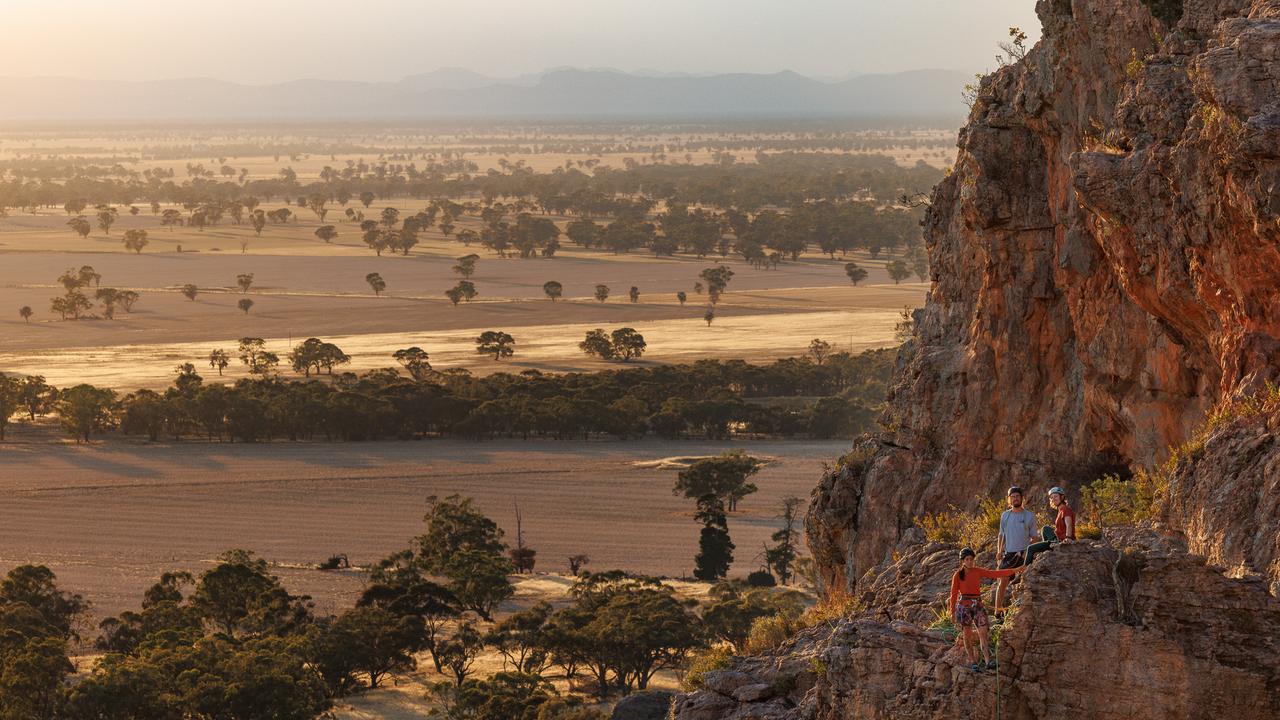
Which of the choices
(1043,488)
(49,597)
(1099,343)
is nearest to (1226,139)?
(1099,343)

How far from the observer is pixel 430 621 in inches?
1374

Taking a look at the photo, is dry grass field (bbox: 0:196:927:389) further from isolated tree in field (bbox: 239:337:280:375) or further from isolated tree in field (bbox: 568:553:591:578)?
isolated tree in field (bbox: 568:553:591:578)

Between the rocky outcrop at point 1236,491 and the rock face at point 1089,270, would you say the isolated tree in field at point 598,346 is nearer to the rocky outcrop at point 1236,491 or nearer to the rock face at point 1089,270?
the rock face at point 1089,270

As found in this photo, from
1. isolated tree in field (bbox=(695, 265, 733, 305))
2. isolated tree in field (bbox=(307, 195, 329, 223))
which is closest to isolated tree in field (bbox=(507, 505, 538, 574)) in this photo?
isolated tree in field (bbox=(695, 265, 733, 305))

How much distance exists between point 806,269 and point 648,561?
284ft

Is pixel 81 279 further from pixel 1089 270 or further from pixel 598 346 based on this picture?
pixel 1089 270

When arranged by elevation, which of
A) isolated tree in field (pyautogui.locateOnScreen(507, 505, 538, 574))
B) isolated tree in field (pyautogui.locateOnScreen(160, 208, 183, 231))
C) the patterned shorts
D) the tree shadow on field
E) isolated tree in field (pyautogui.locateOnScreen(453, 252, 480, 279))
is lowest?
the tree shadow on field

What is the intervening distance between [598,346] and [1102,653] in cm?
7414

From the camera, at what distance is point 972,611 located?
9.83 m

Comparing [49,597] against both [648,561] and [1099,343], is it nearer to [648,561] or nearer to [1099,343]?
[648,561]

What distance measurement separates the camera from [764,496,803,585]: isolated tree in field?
41656 mm

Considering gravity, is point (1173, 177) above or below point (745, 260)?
above

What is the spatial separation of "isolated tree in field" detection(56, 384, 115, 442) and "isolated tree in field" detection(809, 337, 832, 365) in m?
35.2

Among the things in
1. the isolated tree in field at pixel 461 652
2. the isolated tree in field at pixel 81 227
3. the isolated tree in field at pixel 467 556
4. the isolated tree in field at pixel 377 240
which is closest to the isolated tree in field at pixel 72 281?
the isolated tree in field at pixel 377 240
